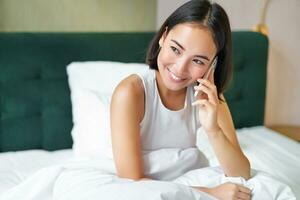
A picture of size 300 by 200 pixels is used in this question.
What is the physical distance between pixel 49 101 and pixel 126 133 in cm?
76

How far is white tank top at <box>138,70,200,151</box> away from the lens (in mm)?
1277

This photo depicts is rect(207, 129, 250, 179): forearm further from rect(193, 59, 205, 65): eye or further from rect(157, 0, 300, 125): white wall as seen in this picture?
rect(157, 0, 300, 125): white wall

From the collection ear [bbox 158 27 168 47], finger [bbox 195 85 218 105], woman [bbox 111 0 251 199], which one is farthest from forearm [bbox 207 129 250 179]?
ear [bbox 158 27 168 47]

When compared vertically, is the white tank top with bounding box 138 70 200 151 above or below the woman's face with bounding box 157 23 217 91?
below

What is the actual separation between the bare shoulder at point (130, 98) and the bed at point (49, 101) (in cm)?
56

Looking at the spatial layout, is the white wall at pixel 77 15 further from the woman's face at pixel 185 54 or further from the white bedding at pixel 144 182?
the woman's face at pixel 185 54

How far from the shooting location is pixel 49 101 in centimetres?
181

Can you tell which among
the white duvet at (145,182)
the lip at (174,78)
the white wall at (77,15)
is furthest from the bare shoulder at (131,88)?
the white wall at (77,15)

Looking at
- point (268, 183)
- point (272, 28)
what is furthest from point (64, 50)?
point (272, 28)

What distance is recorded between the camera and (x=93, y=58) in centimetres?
189

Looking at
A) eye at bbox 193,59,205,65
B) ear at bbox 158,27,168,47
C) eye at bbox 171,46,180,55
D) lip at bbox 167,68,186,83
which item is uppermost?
ear at bbox 158,27,168,47

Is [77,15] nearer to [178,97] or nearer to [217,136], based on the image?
[178,97]

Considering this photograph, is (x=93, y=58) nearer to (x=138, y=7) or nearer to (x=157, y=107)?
(x=138, y=7)

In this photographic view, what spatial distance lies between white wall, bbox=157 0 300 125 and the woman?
971mm
